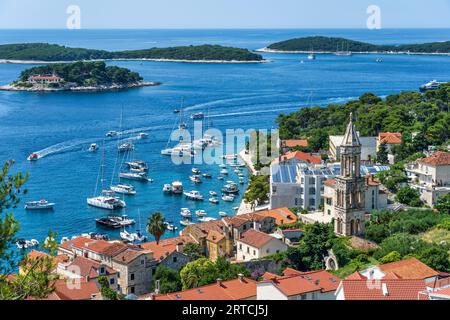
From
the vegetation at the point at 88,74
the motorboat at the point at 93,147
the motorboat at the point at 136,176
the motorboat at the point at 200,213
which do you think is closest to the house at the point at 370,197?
the motorboat at the point at 200,213

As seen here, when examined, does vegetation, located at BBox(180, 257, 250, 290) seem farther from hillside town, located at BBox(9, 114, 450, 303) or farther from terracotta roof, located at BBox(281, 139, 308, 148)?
terracotta roof, located at BBox(281, 139, 308, 148)

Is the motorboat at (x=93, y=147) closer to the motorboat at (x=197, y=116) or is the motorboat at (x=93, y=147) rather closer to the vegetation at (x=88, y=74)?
the motorboat at (x=197, y=116)

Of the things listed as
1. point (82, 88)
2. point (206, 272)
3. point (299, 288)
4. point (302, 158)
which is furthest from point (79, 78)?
point (299, 288)

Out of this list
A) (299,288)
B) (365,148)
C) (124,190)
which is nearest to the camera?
(299,288)

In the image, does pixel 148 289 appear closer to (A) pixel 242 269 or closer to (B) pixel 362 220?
(A) pixel 242 269

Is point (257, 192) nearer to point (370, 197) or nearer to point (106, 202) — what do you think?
point (370, 197)
